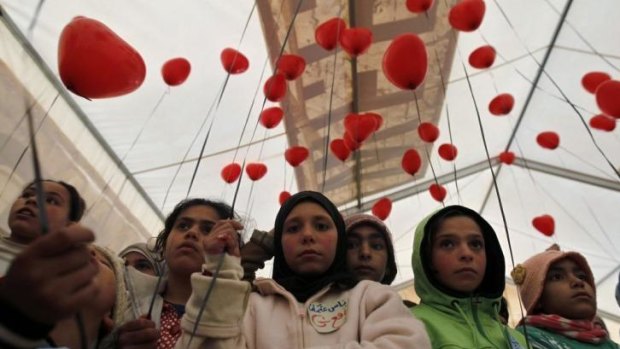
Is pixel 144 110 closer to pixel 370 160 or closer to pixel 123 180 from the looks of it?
pixel 123 180

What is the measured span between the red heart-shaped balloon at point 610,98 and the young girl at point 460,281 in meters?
1.18

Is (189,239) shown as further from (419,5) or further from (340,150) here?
(340,150)

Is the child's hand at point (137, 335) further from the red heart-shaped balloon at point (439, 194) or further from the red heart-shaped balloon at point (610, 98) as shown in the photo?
the red heart-shaped balloon at point (610, 98)

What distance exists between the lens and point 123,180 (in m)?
2.54

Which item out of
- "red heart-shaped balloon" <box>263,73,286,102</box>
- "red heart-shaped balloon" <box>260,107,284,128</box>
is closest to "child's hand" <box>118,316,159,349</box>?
"red heart-shaped balloon" <box>263,73,286,102</box>

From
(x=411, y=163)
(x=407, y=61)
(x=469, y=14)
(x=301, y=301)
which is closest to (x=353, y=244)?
(x=301, y=301)

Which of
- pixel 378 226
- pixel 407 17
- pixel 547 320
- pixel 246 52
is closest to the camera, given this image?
pixel 547 320

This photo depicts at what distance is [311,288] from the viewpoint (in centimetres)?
79

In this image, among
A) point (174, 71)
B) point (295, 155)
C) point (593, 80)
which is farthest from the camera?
point (295, 155)

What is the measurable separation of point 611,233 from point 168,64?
3.19 meters

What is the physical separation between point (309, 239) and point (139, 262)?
58cm

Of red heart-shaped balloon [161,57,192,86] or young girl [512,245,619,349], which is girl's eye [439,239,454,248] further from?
red heart-shaped balloon [161,57,192,86]

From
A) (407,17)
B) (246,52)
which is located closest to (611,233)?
(407,17)

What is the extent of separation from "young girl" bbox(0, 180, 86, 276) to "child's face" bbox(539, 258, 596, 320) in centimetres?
94
